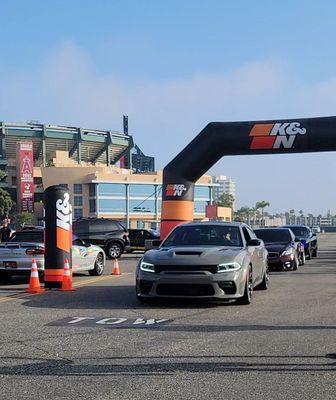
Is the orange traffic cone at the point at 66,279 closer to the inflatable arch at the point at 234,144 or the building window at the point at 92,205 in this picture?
the inflatable arch at the point at 234,144

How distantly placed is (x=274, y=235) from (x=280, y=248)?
1.49 metres

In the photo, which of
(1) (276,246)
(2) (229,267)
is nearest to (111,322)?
(2) (229,267)

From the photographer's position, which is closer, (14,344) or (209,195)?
(14,344)

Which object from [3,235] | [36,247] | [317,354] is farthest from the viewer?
[3,235]

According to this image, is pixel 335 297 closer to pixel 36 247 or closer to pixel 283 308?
pixel 283 308

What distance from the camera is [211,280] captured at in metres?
9.88

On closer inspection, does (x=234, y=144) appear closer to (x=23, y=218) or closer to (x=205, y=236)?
(x=205, y=236)

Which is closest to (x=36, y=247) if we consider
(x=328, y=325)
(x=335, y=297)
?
(x=335, y=297)

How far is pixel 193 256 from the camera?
10.1m

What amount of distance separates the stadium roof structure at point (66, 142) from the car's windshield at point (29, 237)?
290 ft

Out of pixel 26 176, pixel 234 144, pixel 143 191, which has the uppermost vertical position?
pixel 26 176

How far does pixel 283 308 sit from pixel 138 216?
282 ft

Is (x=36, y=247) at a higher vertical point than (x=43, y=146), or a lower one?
lower

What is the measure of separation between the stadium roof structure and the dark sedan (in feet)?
286
